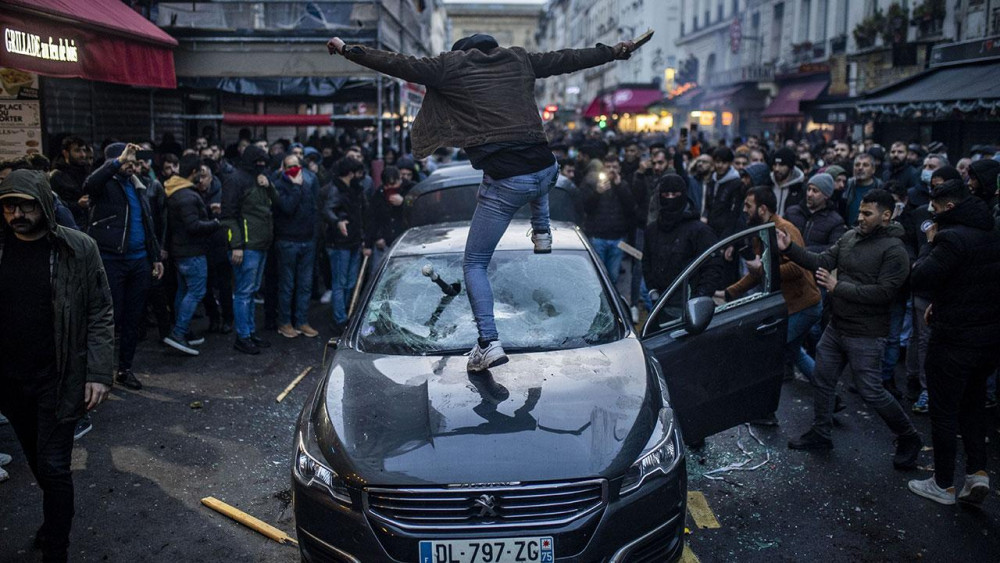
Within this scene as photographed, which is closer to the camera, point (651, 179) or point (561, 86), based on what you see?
point (651, 179)

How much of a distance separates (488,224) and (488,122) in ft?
1.80

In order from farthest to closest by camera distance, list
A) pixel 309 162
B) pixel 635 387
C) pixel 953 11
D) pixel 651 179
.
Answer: pixel 953 11
pixel 651 179
pixel 309 162
pixel 635 387

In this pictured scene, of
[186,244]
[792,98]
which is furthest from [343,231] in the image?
[792,98]

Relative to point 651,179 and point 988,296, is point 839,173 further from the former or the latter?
point 988,296

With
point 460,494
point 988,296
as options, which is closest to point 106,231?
point 460,494

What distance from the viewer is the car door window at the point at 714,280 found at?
15.8 feet

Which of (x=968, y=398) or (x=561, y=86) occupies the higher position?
(x=561, y=86)

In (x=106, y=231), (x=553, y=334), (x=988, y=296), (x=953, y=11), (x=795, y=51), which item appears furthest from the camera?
(x=795, y=51)

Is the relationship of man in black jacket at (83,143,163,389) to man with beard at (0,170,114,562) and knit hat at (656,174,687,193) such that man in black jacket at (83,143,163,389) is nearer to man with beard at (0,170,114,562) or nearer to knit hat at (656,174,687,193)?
man with beard at (0,170,114,562)

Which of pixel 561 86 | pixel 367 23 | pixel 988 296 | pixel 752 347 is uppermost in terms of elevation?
pixel 561 86

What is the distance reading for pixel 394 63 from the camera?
12.5 feet

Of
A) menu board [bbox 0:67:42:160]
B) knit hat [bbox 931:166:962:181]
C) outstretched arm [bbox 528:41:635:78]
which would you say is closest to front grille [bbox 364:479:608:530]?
outstretched arm [bbox 528:41:635:78]

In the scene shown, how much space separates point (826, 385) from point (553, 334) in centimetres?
251

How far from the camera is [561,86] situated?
96438mm
